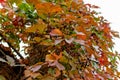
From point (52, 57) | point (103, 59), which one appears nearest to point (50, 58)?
point (52, 57)

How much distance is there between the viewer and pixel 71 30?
2.29 ft

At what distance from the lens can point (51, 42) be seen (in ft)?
2.23

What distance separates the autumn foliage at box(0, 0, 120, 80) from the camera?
655mm

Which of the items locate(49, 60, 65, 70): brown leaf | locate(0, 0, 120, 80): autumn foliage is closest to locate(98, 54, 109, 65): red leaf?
locate(0, 0, 120, 80): autumn foliage

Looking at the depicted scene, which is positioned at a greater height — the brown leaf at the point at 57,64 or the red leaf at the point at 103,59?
the brown leaf at the point at 57,64

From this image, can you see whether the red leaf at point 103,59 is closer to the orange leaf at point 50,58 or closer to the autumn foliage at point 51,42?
the autumn foliage at point 51,42

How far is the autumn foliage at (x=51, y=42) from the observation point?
655mm

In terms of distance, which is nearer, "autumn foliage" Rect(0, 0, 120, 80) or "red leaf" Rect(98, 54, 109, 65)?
"autumn foliage" Rect(0, 0, 120, 80)

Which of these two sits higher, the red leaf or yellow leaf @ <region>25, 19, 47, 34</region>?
yellow leaf @ <region>25, 19, 47, 34</region>

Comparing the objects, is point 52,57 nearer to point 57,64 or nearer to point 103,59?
point 57,64

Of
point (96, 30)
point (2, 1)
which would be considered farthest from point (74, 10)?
point (2, 1)

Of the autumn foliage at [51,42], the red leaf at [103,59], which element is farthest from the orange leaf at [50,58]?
the red leaf at [103,59]

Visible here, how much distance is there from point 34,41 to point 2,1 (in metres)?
0.13

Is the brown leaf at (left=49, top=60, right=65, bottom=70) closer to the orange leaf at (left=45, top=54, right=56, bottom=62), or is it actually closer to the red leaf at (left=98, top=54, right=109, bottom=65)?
the orange leaf at (left=45, top=54, right=56, bottom=62)
